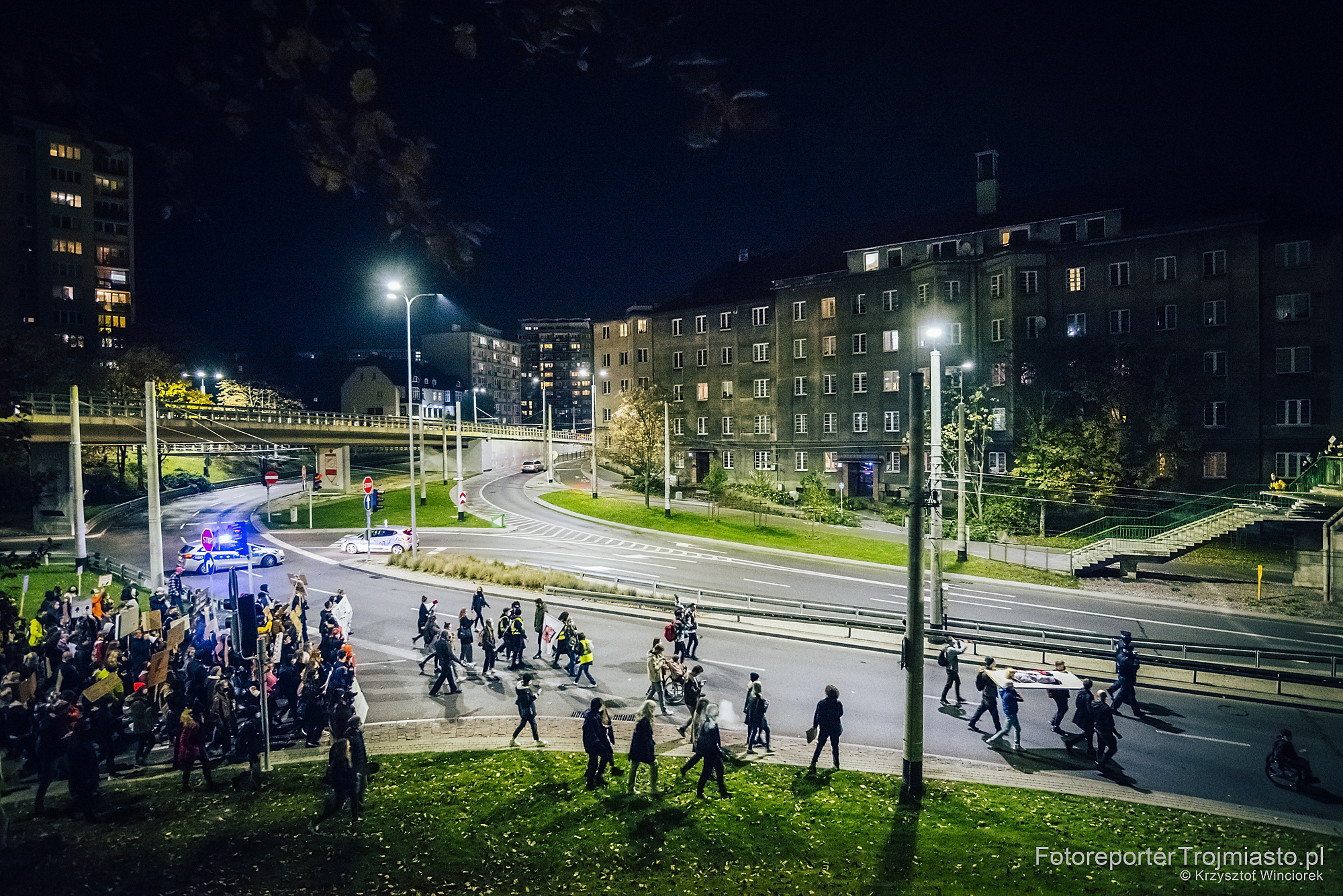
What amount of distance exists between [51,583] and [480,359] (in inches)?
5862

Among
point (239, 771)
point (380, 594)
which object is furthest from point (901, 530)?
point (239, 771)

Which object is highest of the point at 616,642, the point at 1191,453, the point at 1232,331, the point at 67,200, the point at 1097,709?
the point at 67,200

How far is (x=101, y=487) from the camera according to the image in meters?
59.0

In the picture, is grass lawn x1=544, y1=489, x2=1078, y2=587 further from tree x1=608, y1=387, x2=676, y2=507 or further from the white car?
the white car

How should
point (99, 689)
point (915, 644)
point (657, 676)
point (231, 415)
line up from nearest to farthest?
1. point (915, 644)
2. point (99, 689)
3. point (657, 676)
4. point (231, 415)

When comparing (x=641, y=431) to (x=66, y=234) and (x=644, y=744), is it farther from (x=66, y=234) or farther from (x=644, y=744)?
(x=66, y=234)

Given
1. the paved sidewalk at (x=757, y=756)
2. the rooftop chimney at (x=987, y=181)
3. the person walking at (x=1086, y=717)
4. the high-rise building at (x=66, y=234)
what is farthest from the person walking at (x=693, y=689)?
the high-rise building at (x=66, y=234)

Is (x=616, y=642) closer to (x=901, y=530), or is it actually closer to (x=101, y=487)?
(x=901, y=530)

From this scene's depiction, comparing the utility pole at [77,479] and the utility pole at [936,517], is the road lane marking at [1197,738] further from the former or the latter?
the utility pole at [77,479]

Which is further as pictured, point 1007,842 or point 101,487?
point 101,487

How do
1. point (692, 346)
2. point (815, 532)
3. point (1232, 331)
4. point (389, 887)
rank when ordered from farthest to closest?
1. point (692, 346)
2. point (815, 532)
3. point (1232, 331)
4. point (389, 887)

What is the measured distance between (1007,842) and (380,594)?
2448 cm

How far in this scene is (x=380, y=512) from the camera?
54562 millimetres

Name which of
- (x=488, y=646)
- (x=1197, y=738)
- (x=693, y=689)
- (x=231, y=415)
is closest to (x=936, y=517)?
(x=1197, y=738)
